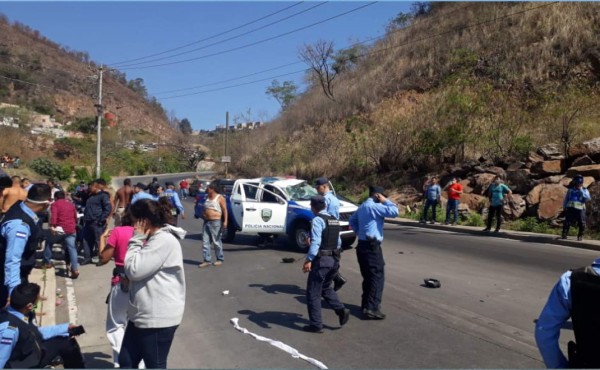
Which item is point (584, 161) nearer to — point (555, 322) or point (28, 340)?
point (555, 322)

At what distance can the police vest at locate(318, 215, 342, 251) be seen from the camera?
6.66 m

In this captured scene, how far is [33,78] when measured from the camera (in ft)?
355

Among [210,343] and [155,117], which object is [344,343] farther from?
[155,117]

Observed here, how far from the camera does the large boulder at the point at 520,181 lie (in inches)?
777

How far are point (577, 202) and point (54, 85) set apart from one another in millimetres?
117969

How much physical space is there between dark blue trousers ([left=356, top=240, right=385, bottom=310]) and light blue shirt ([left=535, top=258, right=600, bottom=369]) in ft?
14.1

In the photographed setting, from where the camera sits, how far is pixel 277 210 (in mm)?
13508

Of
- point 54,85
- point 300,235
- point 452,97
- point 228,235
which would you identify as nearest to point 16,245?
point 300,235

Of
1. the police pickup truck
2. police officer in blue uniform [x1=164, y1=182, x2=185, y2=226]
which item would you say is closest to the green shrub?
police officer in blue uniform [x1=164, y1=182, x2=185, y2=226]

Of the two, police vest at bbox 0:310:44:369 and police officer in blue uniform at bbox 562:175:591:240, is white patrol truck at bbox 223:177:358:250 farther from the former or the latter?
police vest at bbox 0:310:44:369

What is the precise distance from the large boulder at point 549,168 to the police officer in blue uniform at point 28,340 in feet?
60.6

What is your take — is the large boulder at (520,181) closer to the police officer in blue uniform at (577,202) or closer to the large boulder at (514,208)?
the large boulder at (514,208)

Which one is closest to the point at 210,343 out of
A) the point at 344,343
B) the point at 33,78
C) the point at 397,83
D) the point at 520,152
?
the point at 344,343

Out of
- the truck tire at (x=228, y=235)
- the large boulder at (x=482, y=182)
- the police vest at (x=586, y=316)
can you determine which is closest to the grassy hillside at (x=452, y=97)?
the large boulder at (x=482, y=182)
